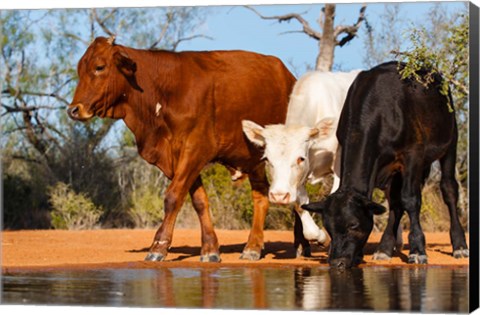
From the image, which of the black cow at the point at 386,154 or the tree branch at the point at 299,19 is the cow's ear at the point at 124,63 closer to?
the black cow at the point at 386,154

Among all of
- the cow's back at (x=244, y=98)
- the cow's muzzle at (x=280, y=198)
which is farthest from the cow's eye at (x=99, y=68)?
the cow's muzzle at (x=280, y=198)

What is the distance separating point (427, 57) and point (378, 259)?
6.86 ft

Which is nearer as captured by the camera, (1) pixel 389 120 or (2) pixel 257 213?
→ (1) pixel 389 120

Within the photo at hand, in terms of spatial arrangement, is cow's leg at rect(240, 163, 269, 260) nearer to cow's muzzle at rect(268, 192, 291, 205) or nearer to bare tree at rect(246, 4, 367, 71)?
cow's muzzle at rect(268, 192, 291, 205)

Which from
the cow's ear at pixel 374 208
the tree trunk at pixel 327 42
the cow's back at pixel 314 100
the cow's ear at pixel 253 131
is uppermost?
the tree trunk at pixel 327 42

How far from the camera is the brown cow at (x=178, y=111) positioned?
38.9 feet

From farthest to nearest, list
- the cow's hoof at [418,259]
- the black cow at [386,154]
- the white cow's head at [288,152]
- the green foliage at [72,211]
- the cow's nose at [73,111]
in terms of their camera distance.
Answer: the green foliage at [72,211] < the cow's nose at [73,111] < the cow's hoof at [418,259] < the white cow's head at [288,152] < the black cow at [386,154]

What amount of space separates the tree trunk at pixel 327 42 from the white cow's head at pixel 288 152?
666 centimetres

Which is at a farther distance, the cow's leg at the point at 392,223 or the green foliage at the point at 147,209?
the green foliage at the point at 147,209

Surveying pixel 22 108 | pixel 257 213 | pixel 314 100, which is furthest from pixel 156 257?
pixel 22 108

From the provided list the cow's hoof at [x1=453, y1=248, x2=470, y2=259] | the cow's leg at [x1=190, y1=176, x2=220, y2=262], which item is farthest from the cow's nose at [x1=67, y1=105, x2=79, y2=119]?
the cow's hoof at [x1=453, y1=248, x2=470, y2=259]

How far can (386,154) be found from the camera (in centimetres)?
1113

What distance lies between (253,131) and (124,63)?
147 cm

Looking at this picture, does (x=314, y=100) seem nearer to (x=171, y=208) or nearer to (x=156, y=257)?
(x=171, y=208)
